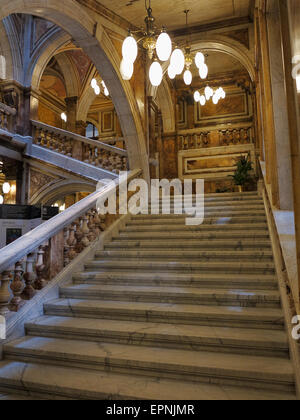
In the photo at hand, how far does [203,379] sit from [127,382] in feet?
1.75

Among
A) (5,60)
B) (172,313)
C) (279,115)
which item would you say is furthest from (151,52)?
(5,60)

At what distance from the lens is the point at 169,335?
2.56 meters

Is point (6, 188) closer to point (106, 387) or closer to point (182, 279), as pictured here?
point (182, 279)

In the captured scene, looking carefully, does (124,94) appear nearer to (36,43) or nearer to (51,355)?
(36,43)

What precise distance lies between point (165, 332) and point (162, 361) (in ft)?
1.11

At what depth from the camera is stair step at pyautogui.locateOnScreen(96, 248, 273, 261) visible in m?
3.83

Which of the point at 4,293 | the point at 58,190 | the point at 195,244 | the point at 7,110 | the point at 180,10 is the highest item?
the point at 180,10

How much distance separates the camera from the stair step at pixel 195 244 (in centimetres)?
412

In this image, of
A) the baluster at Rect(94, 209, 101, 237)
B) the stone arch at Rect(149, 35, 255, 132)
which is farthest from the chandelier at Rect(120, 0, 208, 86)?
the stone arch at Rect(149, 35, 255, 132)

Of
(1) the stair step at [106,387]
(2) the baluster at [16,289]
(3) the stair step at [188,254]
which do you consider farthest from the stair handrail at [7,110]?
(1) the stair step at [106,387]

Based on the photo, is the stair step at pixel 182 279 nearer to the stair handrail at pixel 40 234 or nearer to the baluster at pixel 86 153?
the stair handrail at pixel 40 234

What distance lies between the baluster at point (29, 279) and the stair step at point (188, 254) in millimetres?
1325

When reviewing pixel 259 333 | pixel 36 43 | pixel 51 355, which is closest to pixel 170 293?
pixel 259 333

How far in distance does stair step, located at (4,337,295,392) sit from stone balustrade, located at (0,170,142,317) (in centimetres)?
51
